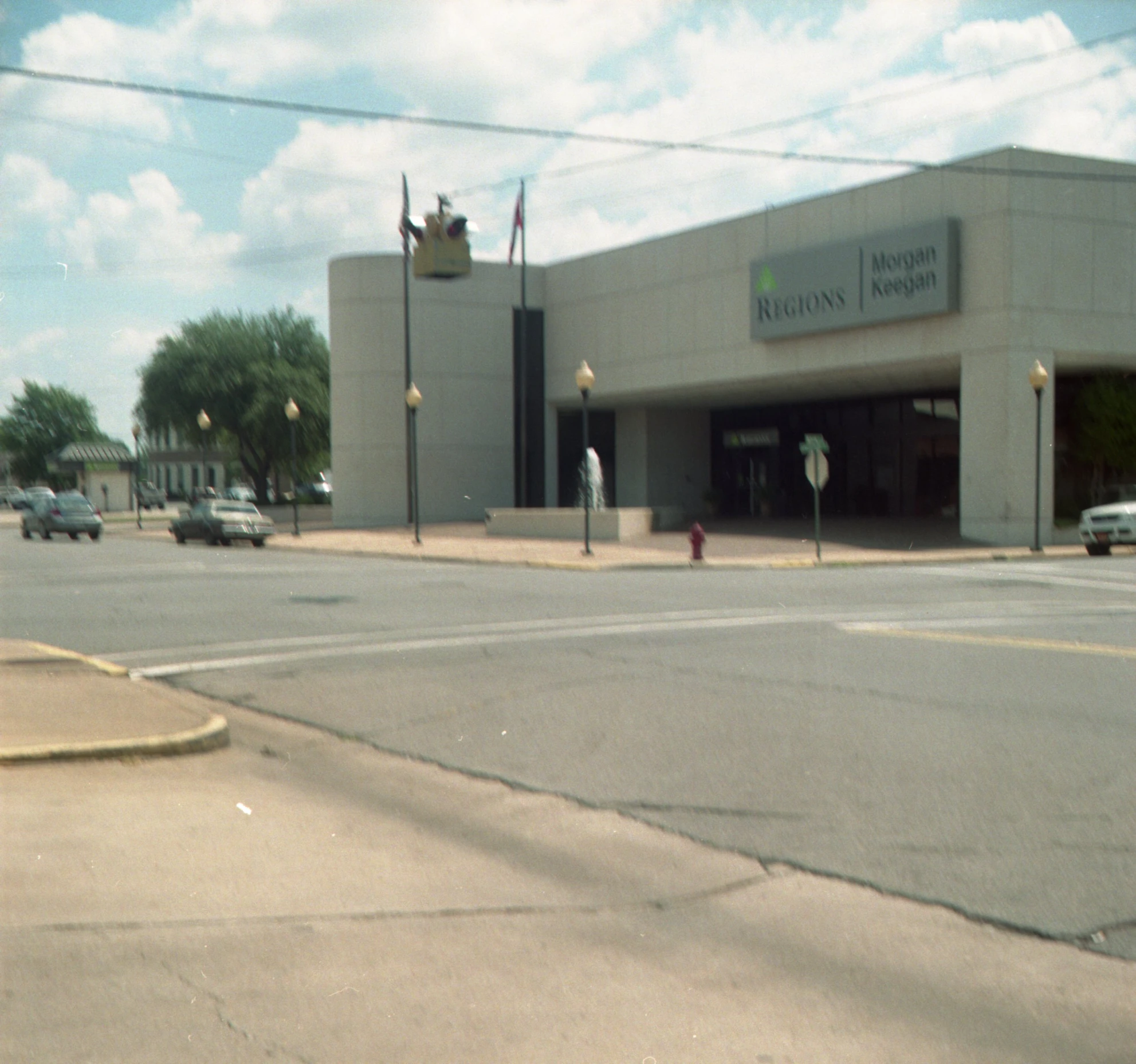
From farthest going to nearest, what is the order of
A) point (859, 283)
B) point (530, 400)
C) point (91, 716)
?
point (530, 400) → point (859, 283) → point (91, 716)

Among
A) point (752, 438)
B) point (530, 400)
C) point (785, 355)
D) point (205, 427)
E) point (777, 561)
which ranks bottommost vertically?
point (777, 561)

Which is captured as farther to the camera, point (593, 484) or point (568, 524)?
point (593, 484)

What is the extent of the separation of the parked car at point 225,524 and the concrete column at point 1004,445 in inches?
805

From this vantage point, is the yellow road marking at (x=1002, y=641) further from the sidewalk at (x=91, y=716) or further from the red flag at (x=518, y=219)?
the red flag at (x=518, y=219)

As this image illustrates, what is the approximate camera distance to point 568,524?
37.3 metres

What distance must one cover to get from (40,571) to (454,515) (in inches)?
958

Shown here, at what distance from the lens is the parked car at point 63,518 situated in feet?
140

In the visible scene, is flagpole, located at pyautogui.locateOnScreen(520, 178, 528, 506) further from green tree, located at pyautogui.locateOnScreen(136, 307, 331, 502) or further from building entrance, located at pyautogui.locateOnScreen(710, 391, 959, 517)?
green tree, located at pyautogui.locateOnScreen(136, 307, 331, 502)

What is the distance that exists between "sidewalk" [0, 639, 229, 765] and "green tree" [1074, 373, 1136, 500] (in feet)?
96.9

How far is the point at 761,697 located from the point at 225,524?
101ft

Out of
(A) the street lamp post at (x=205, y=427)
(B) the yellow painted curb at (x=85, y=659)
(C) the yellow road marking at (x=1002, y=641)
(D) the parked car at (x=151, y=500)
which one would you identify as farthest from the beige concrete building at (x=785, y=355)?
(D) the parked car at (x=151, y=500)

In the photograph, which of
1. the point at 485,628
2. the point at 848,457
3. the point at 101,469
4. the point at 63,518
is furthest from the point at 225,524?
the point at 101,469

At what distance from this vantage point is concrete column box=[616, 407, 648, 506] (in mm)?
49156

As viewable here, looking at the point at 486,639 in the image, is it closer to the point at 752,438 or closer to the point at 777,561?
the point at 777,561
